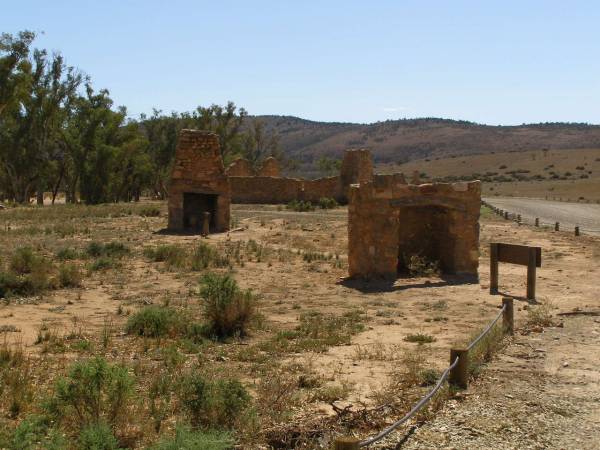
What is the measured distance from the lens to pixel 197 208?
86.7 feet

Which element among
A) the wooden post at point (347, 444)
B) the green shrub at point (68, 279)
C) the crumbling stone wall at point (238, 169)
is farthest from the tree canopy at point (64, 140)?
the wooden post at point (347, 444)

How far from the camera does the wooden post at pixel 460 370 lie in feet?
23.0

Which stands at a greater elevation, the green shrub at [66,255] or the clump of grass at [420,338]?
the green shrub at [66,255]

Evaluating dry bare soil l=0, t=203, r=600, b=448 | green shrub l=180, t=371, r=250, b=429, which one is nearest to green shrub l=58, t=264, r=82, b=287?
dry bare soil l=0, t=203, r=600, b=448

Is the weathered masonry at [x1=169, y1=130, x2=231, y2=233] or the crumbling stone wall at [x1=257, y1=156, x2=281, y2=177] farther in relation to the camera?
the crumbling stone wall at [x1=257, y1=156, x2=281, y2=177]

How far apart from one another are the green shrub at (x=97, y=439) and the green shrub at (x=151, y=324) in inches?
163

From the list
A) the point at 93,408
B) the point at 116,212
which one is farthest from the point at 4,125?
the point at 93,408

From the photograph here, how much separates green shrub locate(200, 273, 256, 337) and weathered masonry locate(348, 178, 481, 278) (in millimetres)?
4876

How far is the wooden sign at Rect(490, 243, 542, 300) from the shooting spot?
1271 cm

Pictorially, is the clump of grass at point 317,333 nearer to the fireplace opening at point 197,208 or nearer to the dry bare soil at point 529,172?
the fireplace opening at point 197,208

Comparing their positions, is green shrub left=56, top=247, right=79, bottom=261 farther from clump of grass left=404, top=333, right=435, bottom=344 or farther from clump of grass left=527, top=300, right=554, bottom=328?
clump of grass left=527, top=300, right=554, bottom=328

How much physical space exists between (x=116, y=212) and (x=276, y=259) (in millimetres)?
14840

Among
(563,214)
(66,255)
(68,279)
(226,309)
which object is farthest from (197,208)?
(563,214)

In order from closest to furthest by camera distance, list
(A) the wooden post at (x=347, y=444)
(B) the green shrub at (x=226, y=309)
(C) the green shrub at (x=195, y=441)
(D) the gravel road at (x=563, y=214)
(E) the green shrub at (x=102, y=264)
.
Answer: (A) the wooden post at (x=347, y=444) < (C) the green shrub at (x=195, y=441) < (B) the green shrub at (x=226, y=309) < (E) the green shrub at (x=102, y=264) < (D) the gravel road at (x=563, y=214)
